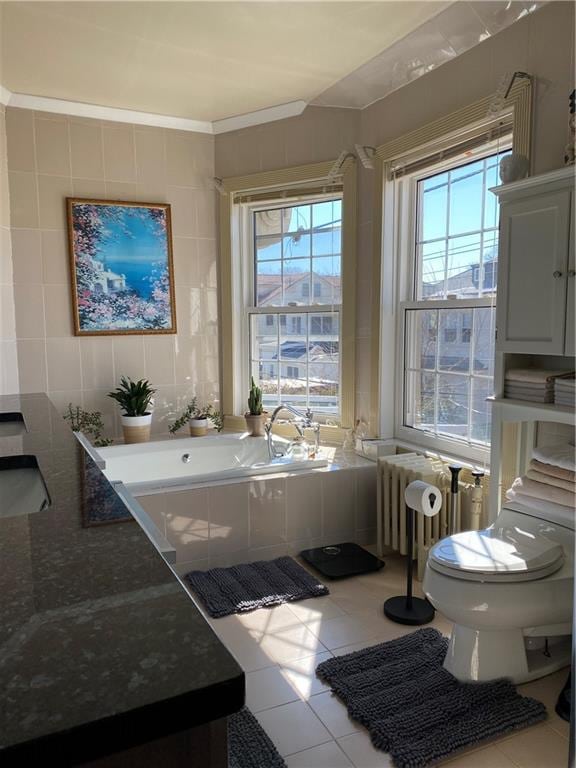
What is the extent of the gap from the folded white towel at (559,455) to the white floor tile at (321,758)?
4.03ft

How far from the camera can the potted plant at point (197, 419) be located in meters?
4.04

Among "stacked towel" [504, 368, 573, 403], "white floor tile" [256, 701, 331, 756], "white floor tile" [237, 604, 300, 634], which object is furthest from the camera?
"white floor tile" [237, 604, 300, 634]

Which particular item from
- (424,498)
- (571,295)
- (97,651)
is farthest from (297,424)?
(97,651)

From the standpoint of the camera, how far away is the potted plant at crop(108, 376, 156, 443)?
3.82m

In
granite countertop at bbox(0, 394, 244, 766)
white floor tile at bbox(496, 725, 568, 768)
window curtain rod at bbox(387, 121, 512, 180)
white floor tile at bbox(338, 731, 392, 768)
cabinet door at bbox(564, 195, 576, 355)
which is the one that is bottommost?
white floor tile at bbox(496, 725, 568, 768)

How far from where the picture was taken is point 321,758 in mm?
1744

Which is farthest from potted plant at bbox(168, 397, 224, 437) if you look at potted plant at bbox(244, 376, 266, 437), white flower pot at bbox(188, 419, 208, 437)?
potted plant at bbox(244, 376, 266, 437)

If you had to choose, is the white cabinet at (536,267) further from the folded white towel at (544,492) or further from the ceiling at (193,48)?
the ceiling at (193,48)

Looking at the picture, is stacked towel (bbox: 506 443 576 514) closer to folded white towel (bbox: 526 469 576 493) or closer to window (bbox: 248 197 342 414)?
folded white towel (bbox: 526 469 576 493)

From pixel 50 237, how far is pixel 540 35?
2.97 metres

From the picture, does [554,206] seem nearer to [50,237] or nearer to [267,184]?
[267,184]

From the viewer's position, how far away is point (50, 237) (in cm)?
374

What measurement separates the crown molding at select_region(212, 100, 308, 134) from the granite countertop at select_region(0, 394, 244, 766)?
11.7 ft

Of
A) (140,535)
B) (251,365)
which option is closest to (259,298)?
(251,365)
